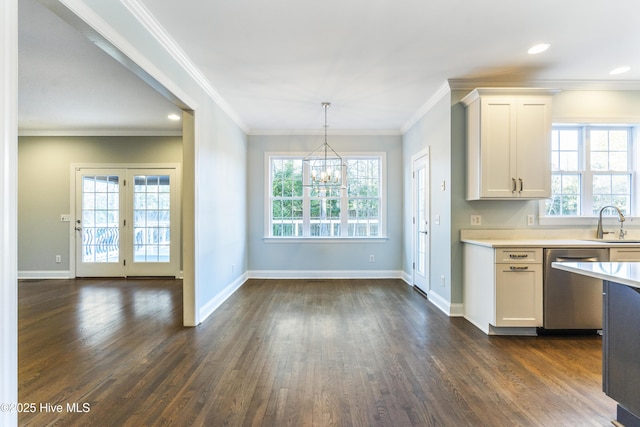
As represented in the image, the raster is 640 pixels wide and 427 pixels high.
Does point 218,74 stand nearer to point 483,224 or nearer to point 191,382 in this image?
point 191,382

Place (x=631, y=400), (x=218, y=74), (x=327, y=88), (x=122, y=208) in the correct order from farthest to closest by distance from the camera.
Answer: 1. (x=122, y=208)
2. (x=327, y=88)
3. (x=218, y=74)
4. (x=631, y=400)

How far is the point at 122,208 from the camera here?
593cm

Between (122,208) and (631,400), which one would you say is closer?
(631,400)

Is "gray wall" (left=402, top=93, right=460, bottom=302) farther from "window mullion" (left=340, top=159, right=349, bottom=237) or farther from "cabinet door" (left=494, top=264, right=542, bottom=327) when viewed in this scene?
"window mullion" (left=340, top=159, right=349, bottom=237)

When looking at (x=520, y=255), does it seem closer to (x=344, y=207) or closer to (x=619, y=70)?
(x=619, y=70)

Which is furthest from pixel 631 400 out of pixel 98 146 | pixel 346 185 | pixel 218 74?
pixel 98 146

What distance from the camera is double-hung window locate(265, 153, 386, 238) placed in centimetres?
598

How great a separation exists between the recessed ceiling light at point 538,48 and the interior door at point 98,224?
6.48 metres

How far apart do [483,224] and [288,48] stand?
2888 millimetres

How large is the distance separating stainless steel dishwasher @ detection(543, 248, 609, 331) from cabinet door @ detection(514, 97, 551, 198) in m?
0.71

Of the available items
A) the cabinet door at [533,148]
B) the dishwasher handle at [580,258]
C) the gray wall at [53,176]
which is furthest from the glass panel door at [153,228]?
the dishwasher handle at [580,258]

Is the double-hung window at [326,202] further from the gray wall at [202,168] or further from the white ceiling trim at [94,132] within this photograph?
the white ceiling trim at [94,132]

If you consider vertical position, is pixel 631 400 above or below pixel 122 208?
below

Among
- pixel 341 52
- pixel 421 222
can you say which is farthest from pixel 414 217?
pixel 341 52
